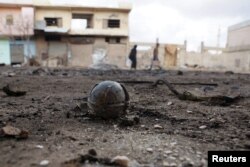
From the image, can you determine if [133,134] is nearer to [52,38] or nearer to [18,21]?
[52,38]

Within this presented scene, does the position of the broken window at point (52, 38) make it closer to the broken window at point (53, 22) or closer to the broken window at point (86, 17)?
the broken window at point (53, 22)

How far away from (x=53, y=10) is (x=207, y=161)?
3379cm

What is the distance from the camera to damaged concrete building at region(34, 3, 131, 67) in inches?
1334

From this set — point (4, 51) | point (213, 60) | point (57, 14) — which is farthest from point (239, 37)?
point (4, 51)

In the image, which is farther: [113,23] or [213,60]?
[213,60]

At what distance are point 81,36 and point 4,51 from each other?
8.35 metres

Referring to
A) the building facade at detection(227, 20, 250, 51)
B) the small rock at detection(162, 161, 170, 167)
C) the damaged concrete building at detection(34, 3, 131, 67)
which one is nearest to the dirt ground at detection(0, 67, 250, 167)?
the small rock at detection(162, 161, 170, 167)

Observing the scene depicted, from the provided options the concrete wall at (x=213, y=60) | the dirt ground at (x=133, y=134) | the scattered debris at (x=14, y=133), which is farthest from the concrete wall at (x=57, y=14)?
the scattered debris at (x=14, y=133)

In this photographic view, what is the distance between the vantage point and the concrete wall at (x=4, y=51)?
108ft

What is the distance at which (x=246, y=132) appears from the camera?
12.1 ft

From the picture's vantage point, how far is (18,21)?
33000mm

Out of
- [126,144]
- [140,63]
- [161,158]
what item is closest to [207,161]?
[161,158]

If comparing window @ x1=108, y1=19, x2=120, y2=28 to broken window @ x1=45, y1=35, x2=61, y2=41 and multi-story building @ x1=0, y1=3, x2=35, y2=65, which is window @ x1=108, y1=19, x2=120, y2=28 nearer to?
broken window @ x1=45, y1=35, x2=61, y2=41

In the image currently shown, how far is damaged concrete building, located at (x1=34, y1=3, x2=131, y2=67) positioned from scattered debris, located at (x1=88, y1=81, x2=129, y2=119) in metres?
30.1
